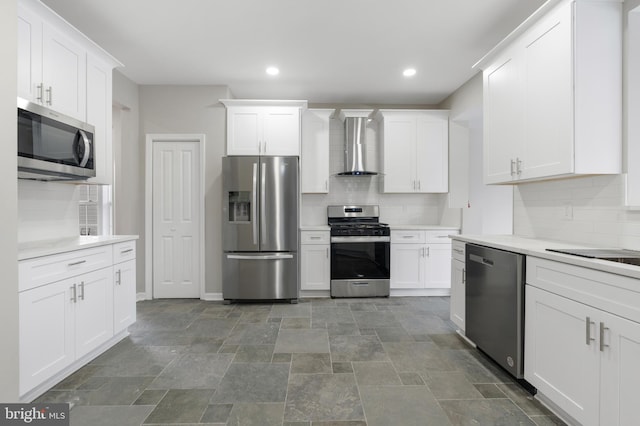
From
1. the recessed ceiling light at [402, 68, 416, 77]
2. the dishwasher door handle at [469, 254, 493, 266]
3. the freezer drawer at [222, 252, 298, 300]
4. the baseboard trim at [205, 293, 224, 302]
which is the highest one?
the recessed ceiling light at [402, 68, 416, 77]

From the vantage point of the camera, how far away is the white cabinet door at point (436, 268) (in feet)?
13.5

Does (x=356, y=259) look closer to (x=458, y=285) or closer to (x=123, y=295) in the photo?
(x=458, y=285)

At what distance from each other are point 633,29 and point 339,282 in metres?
3.40

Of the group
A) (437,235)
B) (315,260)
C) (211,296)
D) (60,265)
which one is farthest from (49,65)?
(437,235)

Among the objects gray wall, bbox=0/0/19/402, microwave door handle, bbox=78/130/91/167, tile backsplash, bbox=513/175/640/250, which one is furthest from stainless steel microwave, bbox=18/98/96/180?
tile backsplash, bbox=513/175/640/250

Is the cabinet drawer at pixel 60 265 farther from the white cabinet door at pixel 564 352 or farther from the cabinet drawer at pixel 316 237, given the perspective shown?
the white cabinet door at pixel 564 352

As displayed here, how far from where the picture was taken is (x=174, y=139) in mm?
3906

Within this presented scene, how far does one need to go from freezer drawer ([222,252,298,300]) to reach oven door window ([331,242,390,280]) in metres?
0.70

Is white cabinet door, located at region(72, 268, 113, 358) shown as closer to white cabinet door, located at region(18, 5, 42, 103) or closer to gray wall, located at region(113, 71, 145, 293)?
white cabinet door, located at region(18, 5, 42, 103)

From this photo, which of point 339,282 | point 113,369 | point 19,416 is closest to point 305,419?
point 19,416

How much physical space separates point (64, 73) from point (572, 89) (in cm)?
355

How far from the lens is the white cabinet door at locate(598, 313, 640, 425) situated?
1.23 meters

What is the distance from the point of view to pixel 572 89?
1.86m
